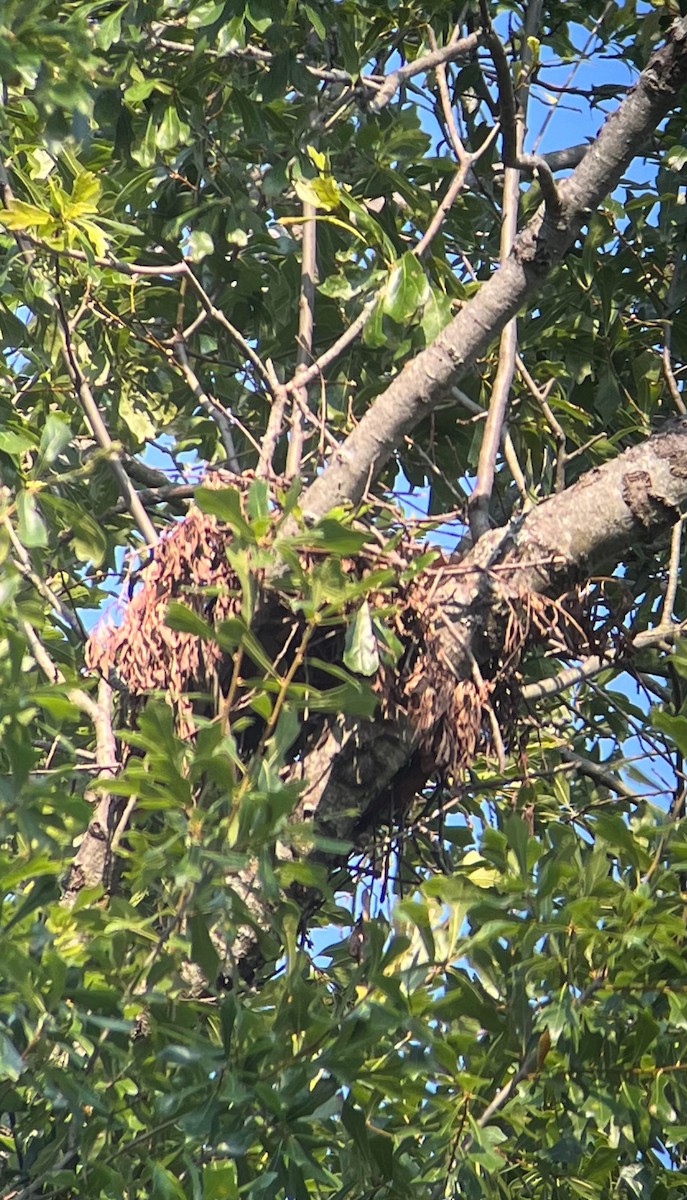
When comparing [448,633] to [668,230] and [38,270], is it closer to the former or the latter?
[38,270]

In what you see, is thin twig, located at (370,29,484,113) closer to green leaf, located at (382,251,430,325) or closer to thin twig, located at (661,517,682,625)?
green leaf, located at (382,251,430,325)

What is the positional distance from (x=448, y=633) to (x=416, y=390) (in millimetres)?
534

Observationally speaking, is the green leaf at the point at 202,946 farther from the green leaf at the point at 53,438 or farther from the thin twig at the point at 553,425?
the thin twig at the point at 553,425

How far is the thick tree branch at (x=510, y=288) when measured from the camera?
9.87ft

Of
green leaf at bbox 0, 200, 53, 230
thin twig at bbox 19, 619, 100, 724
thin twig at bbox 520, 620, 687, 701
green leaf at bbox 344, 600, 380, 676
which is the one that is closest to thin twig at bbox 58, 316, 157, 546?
green leaf at bbox 0, 200, 53, 230

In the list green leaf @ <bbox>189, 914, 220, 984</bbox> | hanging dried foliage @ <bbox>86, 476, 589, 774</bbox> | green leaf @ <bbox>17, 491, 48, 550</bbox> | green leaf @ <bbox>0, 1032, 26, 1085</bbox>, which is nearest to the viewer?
green leaf @ <bbox>0, 1032, 26, 1085</bbox>

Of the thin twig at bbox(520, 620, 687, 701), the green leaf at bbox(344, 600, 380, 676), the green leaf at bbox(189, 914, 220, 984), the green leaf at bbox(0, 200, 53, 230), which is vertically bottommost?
the thin twig at bbox(520, 620, 687, 701)

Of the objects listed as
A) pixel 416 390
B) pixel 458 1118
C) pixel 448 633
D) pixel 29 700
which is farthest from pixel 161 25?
pixel 458 1118

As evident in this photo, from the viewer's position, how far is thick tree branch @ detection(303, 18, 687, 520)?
9.87ft

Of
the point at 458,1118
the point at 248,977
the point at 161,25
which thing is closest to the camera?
the point at 458,1118

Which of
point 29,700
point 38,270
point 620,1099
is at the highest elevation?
point 38,270

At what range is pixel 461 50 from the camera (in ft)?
11.0

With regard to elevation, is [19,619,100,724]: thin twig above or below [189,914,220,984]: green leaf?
above

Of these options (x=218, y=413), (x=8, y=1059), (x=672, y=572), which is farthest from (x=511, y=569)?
(x=8, y=1059)
